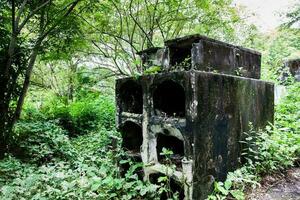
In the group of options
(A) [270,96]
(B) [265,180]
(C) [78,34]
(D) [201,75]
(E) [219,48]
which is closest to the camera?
(D) [201,75]

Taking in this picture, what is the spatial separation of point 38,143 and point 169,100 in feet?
11.8

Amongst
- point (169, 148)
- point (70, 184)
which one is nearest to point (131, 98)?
point (169, 148)

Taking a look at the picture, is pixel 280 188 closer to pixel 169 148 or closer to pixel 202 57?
pixel 169 148

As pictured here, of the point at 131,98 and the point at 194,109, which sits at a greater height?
the point at 131,98

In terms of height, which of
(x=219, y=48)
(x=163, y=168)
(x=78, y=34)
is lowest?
(x=163, y=168)

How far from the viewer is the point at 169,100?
5.18 metres

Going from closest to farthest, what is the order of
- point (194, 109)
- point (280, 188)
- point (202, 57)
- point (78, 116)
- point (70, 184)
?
point (194, 109) → point (70, 184) → point (202, 57) → point (280, 188) → point (78, 116)

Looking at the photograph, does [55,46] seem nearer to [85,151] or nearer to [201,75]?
[85,151]

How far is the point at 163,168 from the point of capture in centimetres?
430

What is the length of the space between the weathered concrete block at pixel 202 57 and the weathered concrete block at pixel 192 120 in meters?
0.22

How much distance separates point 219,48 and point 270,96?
2031 mm

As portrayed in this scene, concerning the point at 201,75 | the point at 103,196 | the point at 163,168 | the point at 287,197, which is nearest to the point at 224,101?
the point at 201,75

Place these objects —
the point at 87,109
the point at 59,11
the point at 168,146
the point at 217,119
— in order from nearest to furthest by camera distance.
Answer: the point at 217,119, the point at 168,146, the point at 59,11, the point at 87,109

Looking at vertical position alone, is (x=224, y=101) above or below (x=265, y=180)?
above
